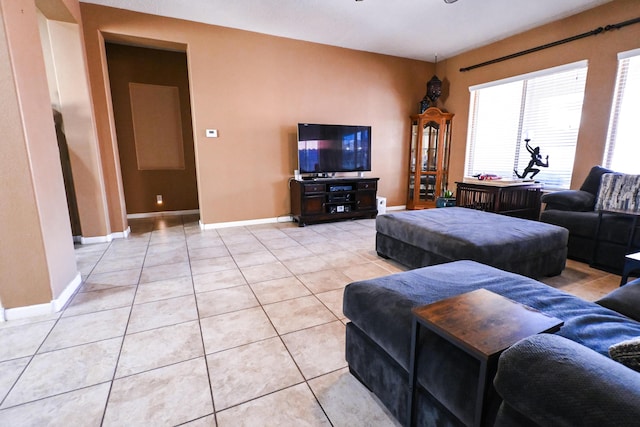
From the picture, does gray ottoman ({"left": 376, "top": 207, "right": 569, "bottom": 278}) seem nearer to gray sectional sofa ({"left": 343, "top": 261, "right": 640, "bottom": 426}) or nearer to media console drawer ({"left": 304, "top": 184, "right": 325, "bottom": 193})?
gray sectional sofa ({"left": 343, "top": 261, "right": 640, "bottom": 426})

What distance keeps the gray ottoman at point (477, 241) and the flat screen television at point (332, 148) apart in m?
1.94

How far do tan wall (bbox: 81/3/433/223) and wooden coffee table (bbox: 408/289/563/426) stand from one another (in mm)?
3858

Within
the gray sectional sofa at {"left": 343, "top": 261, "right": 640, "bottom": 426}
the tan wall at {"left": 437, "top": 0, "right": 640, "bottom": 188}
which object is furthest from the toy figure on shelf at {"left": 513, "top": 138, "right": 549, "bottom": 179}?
the gray sectional sofa at {"left": 343, "top": 261, "right": 640, "bottom": 426}

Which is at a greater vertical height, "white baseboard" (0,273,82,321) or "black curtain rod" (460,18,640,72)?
"black curtain rod" (460,18,640,72)

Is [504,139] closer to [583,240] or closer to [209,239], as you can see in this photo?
[583,240]

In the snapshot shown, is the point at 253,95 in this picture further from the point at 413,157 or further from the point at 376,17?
the point at 413,157

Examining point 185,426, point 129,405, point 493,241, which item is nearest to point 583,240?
point 493,241

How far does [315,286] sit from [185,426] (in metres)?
1.38

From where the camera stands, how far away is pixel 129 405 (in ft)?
4.35

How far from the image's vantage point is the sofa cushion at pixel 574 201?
314 centimetres

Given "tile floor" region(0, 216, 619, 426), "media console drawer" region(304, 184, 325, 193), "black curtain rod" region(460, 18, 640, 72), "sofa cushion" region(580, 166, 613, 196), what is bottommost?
"tile floor" region(0, 216, 619, 426)

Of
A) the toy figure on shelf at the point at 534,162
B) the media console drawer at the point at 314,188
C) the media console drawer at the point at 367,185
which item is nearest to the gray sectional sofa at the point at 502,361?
the media console drawer at the point at 314,188

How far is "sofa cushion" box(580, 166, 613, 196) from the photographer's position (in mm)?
3225

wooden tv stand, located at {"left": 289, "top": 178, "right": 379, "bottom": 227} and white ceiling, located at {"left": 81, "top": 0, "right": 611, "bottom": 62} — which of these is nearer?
white ceiling, located at {"left": 81, "top": 0, "right": 611, "bottom": 62}
